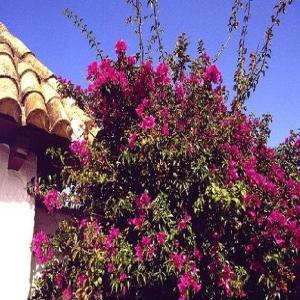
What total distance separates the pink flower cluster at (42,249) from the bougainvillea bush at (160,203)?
1 cm

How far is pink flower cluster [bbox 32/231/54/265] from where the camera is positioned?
437cm

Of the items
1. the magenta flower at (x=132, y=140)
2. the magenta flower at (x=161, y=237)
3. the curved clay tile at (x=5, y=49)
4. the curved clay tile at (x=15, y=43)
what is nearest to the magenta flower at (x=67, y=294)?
the magenta flower at (x=161, y=237)

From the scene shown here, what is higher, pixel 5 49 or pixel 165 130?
pixel 5 49

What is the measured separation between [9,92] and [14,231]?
1568 millimetres

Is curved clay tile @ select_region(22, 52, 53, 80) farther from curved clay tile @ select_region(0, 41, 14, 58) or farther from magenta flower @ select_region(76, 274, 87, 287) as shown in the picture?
magenta flower @ select_region(76, 274, 87, 287)

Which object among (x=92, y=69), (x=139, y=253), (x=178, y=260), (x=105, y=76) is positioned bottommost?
(x=178, y=260)

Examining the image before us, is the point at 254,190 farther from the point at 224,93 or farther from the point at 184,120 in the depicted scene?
the point at 224,93

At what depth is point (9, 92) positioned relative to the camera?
3.83 metres

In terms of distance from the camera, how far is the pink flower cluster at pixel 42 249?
4367 millimetres

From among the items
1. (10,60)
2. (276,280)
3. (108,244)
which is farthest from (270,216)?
(10,60)

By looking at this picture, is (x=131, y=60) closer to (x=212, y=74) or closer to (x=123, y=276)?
(x=212, y=74)

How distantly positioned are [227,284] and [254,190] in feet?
3.73

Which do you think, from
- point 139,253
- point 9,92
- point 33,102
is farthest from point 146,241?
point 9,92

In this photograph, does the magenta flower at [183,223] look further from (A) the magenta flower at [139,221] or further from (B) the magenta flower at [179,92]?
(B) the magenta flower at [179,92]
